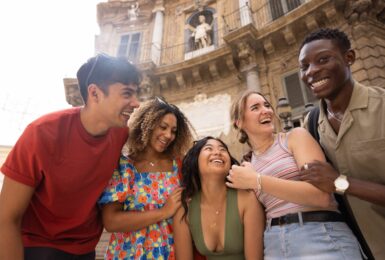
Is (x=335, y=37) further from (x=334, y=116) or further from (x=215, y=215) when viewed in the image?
(x=215, y=215)

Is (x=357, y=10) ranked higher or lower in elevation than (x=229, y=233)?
higher

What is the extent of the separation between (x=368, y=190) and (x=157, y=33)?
39.9ft

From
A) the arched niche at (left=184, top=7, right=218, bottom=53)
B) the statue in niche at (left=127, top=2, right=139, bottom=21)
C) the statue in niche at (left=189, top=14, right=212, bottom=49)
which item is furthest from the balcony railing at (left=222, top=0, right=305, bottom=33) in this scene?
the statue in niche at (left=127, top=2, right=139, bottom=21)

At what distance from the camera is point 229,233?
204cm

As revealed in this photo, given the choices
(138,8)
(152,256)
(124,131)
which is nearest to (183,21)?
(138,8)

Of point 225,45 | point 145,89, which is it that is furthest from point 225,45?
point 145,89

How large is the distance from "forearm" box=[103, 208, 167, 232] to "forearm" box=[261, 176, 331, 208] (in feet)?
3.28

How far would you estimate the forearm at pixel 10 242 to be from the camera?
159 centimetres

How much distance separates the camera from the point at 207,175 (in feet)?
7.48

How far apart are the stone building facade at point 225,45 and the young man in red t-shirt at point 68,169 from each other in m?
5.25

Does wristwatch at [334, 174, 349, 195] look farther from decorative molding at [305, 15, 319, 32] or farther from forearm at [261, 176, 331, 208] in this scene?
decorative molding at [305, 15, 319, 32]

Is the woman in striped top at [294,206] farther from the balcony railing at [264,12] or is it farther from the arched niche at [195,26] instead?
the arched niche at [195,26]

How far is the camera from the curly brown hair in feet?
8.52

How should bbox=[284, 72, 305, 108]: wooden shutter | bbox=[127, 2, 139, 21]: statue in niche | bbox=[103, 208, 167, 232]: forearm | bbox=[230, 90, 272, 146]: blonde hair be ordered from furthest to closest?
bbox=[127, 2, 139, 21]: statue in niche → bbox=[284, 72, 305, 108]: wooden shutter → bbox=[230, 90, 272, 146]: blonde hair → bbox=[103, 208, 167, 232]: forearm
